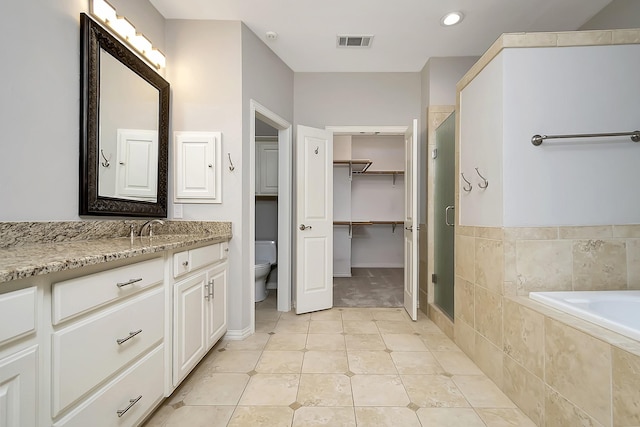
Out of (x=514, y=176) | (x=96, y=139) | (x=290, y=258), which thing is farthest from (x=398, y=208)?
(x=96, y=139)

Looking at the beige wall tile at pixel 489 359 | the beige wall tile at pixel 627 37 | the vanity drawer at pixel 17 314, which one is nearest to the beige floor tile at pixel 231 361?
the vanity drawer at pixel 17 314

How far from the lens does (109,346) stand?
1.01 m

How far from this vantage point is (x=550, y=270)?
1562mm

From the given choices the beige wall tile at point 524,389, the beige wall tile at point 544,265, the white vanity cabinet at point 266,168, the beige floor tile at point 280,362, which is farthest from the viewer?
the white vanity cabinet at point 266,168

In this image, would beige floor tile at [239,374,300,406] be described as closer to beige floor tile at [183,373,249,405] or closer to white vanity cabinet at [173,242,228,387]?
beige floor tile at [183,373,249,405]

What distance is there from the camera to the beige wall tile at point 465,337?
190 centimetres

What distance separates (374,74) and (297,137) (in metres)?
1.17

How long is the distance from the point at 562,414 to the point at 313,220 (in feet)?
7.16

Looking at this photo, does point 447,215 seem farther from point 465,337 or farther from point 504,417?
point 504,417

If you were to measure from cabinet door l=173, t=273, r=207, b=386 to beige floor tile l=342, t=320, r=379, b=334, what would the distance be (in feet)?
4.03

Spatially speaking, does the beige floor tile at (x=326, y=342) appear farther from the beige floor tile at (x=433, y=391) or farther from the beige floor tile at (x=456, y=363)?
the beige floor tile at (x=456, y=363)

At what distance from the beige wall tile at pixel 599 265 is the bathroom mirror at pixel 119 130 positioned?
2.72 metres

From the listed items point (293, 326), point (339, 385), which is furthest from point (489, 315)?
point (293, 326)

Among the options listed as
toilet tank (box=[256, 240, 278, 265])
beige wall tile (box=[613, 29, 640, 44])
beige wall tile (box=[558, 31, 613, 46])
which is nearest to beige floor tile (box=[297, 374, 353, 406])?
toilet tank (box=[256, 240, 278, 265])
